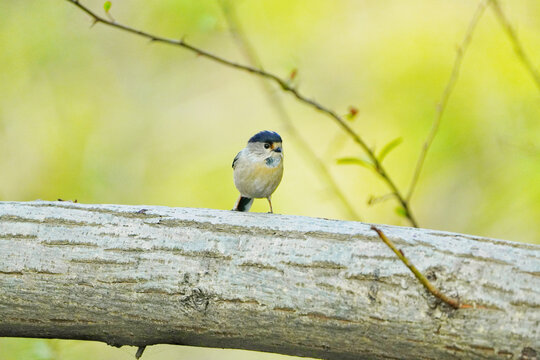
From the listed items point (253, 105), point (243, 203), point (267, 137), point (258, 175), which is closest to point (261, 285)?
point (258, 175)

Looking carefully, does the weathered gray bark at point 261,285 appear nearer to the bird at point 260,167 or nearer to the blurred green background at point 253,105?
the bird at point 260,167

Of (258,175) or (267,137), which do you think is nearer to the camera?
(258,175)

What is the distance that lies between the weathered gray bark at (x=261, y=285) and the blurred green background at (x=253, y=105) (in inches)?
123

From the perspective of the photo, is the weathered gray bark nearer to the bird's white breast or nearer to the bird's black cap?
the bird's white breast

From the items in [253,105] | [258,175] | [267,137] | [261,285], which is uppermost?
[253,105]

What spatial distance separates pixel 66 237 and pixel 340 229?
3.85ft

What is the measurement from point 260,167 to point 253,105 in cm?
340

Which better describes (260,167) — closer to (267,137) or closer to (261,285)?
(267,137)

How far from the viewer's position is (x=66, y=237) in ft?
8.77

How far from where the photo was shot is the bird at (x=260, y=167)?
3.64 m

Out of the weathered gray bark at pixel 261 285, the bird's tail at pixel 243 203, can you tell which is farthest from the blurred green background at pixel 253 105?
the weathered gray bark at pixel 261 285

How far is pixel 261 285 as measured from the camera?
246cm

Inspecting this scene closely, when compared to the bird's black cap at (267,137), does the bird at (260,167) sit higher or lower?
lower

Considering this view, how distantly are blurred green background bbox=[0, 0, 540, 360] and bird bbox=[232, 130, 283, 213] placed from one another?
78.3 inches
